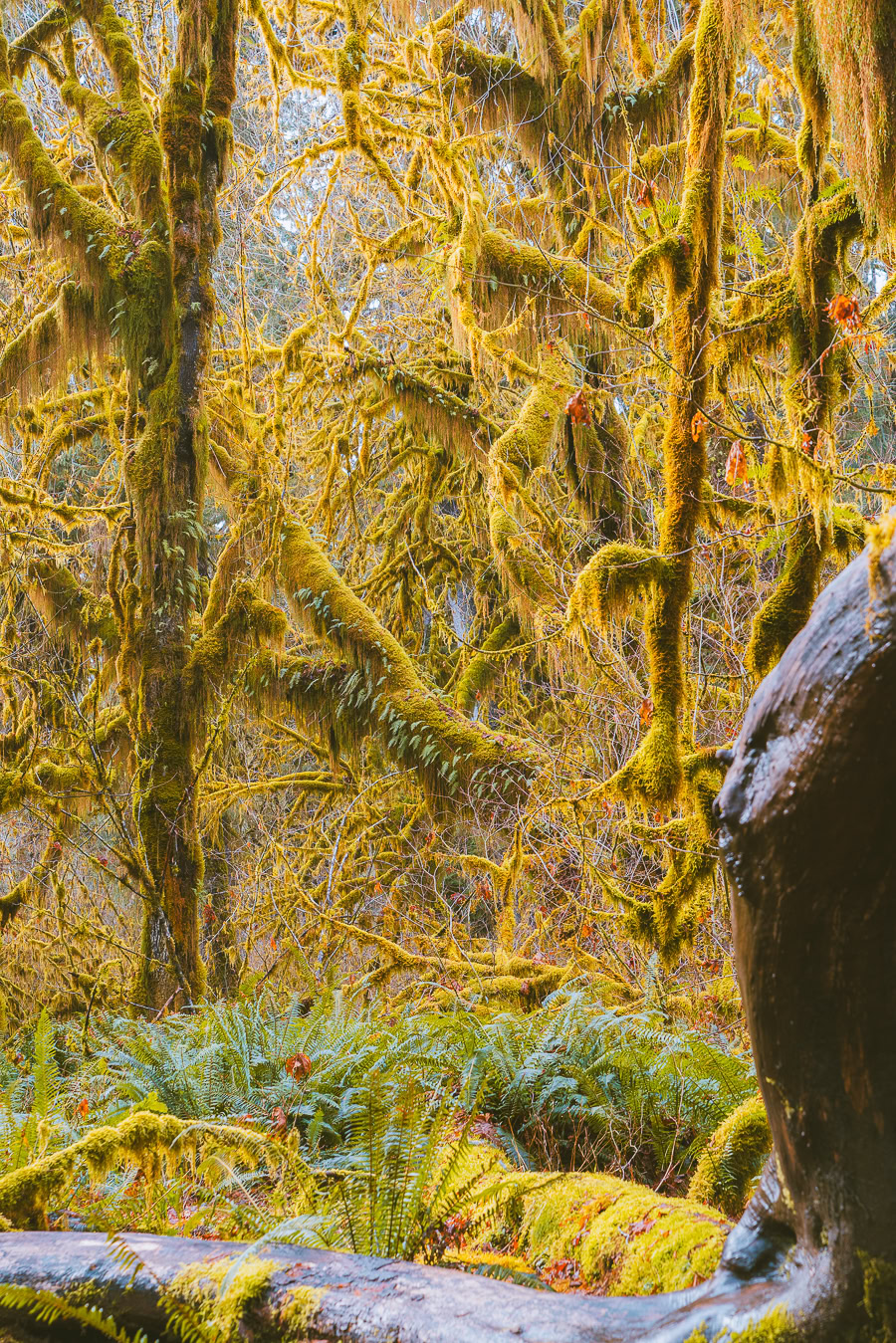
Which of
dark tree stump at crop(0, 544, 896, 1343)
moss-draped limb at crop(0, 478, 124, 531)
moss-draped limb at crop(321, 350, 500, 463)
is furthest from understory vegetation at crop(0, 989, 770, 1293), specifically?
moss-draped limb at crop(321, 350, 500, 463)

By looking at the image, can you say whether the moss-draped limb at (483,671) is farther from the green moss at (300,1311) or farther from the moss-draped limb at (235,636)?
→ the green moss at (300,1311)

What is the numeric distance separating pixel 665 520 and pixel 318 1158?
9.54 ft

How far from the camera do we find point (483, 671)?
851 centimetres

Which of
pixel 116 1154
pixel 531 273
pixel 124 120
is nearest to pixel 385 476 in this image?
pixel 531 273

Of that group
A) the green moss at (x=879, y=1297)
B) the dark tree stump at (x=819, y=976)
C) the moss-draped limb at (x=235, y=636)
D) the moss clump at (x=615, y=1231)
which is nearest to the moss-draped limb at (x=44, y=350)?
the moss-draped limb at (x=235, y=636)

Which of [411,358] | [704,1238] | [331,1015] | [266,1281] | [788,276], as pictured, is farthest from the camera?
[411,358]

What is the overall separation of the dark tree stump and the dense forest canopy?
249 centimetres

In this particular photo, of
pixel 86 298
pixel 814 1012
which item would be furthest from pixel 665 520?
pixel 86 298

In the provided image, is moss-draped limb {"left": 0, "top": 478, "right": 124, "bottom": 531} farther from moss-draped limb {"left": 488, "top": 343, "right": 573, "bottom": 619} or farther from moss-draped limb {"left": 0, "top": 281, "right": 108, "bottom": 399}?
moss-draped limb {"left": 488, "top": 343, "right": 573, "bottom": 619}

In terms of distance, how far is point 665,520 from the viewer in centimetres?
384

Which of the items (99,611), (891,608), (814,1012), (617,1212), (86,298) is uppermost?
(86,298)

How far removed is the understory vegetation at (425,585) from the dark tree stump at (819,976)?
173 mm

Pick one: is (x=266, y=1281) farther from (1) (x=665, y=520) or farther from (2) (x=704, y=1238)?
(1) (x=665, y=520)

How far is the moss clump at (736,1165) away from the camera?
298 cm
